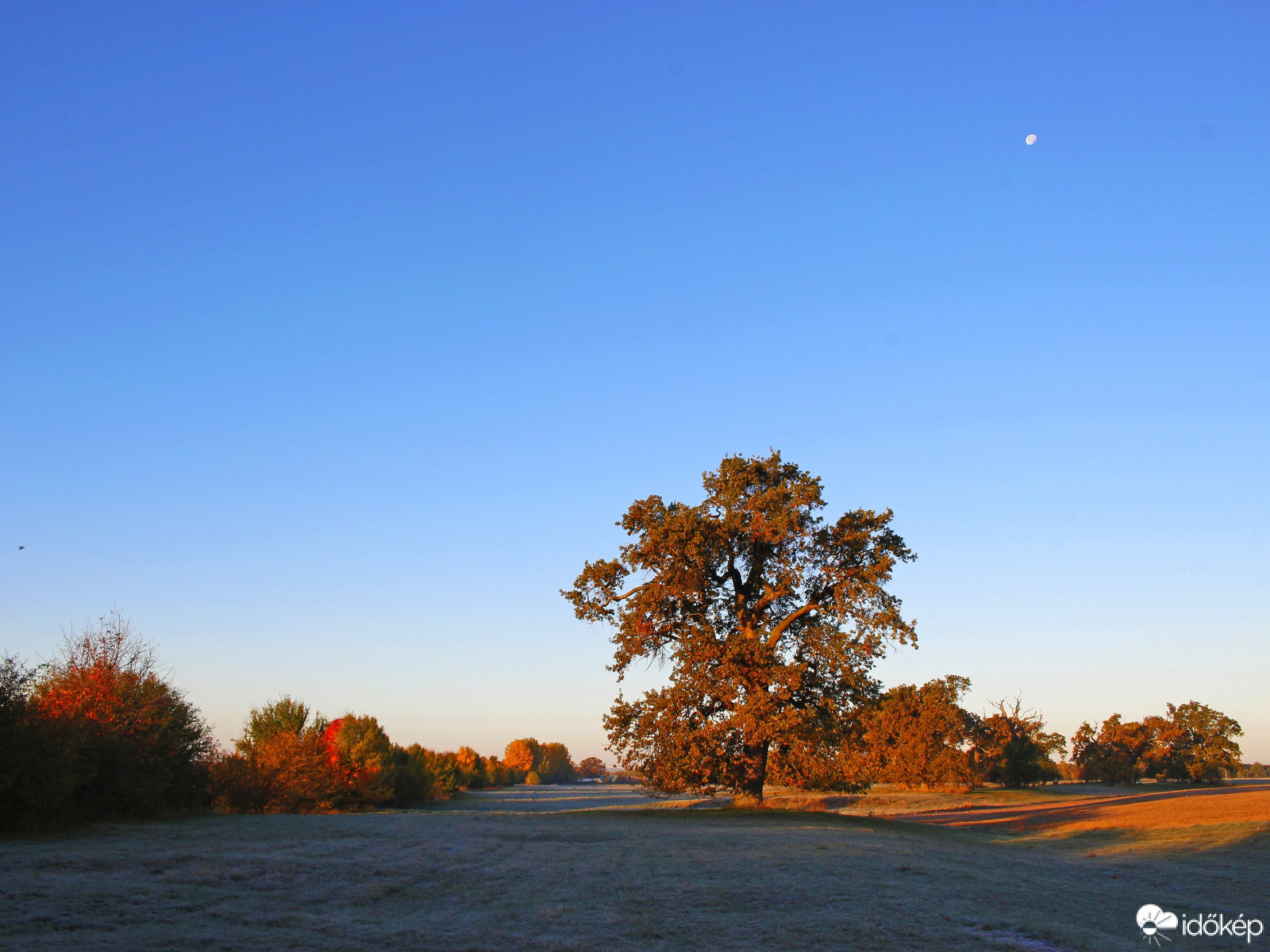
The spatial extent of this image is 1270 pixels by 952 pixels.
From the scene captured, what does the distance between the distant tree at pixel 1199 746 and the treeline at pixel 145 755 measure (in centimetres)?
7079

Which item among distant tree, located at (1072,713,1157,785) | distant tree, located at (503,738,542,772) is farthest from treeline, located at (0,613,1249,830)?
distant tree, located at (503,738,542,772)

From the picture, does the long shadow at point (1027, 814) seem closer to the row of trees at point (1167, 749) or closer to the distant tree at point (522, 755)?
the row of trees at point (1167, 749)

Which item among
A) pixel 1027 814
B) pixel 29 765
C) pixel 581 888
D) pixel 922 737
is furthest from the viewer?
pixel 922 737

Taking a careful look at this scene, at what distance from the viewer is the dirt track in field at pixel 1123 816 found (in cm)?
2830

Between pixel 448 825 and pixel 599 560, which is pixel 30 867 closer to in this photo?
pixel 448 825

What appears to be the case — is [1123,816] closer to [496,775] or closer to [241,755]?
[241,755]

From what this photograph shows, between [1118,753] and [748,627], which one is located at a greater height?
[748,627]

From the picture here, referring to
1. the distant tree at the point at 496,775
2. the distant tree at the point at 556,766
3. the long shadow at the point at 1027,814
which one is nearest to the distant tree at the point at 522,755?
the distant tree at the point at 556,766

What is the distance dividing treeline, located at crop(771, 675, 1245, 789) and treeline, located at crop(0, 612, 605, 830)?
101ft

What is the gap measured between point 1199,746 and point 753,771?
217 feet

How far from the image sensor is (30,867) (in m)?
10.3

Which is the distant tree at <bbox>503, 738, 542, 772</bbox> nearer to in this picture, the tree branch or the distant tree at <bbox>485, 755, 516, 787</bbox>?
the distant tree at <bbox>485, 755, 516, 787</bbox>

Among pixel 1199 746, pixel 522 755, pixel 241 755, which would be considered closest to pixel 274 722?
pixel 241 755

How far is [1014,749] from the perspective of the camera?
221ft
